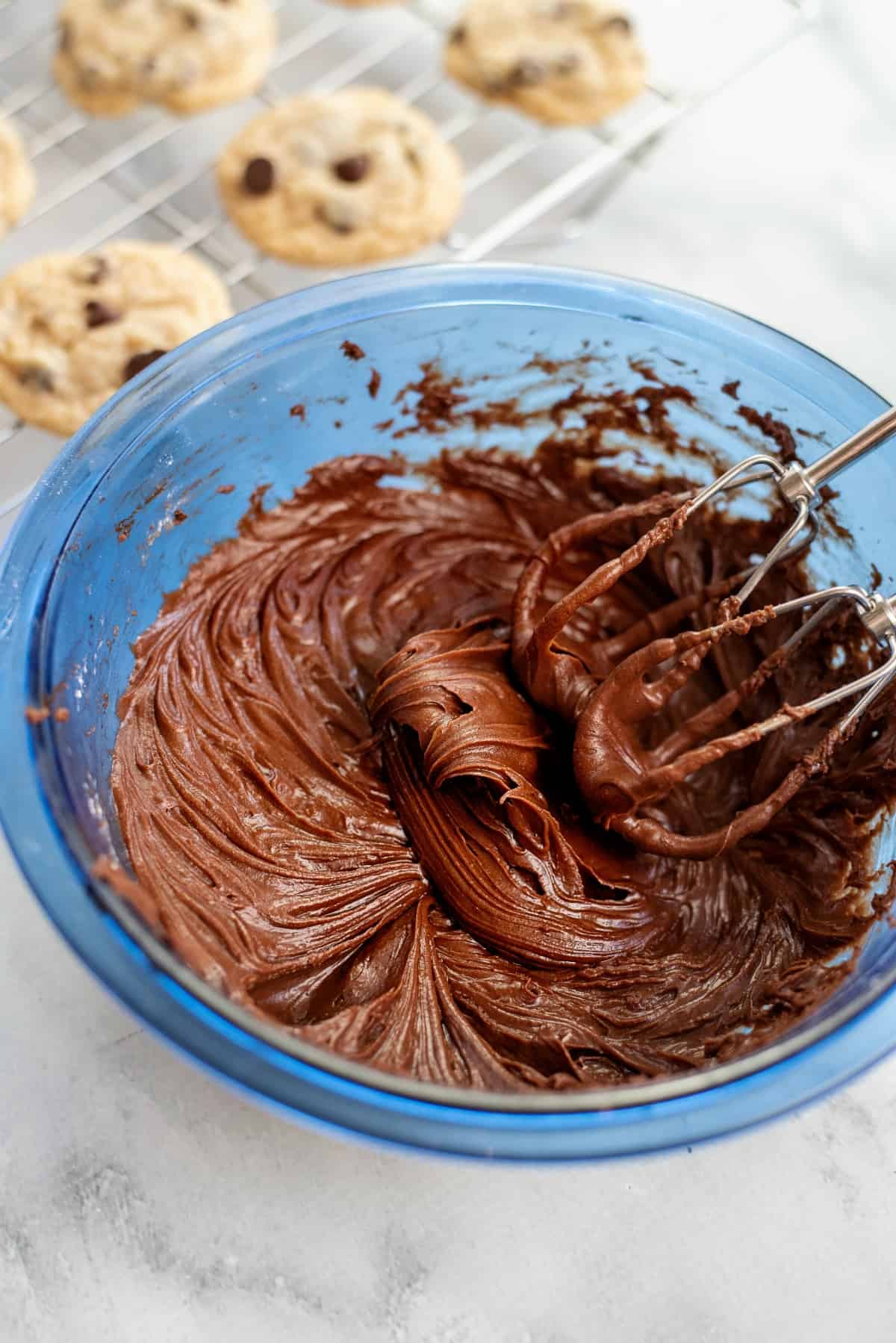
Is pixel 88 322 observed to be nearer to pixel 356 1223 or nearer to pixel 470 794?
pixel 470 794

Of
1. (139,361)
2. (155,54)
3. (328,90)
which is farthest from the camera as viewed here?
(328,90)

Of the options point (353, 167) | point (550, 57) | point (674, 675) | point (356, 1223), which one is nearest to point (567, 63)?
point (550, 57)

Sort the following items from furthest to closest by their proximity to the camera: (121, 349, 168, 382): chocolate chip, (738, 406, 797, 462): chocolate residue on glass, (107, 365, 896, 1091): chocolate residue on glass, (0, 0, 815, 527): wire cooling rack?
1. (0, 0, 815, 527): wire cooling rack
2. (121, 349, 168, 382): chocolate chip
3. (738, 406, 797, 462): chocolate residue on glass
4. (107, 365, 896, 1091): chocolate residue on glass

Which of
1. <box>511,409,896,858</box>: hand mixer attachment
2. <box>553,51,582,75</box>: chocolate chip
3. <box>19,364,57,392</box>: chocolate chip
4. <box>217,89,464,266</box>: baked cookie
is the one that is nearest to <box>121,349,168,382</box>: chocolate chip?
<box>19,364,57,392</box>: chocolate chip

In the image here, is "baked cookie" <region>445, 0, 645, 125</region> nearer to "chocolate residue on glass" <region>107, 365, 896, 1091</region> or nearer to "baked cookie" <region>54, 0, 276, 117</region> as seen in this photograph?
"baked cookie" <region>54, 0, 276, 117</region>

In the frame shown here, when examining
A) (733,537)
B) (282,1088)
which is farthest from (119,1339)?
(733,537)

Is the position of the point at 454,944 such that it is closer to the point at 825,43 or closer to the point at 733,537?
the point at 733,537
